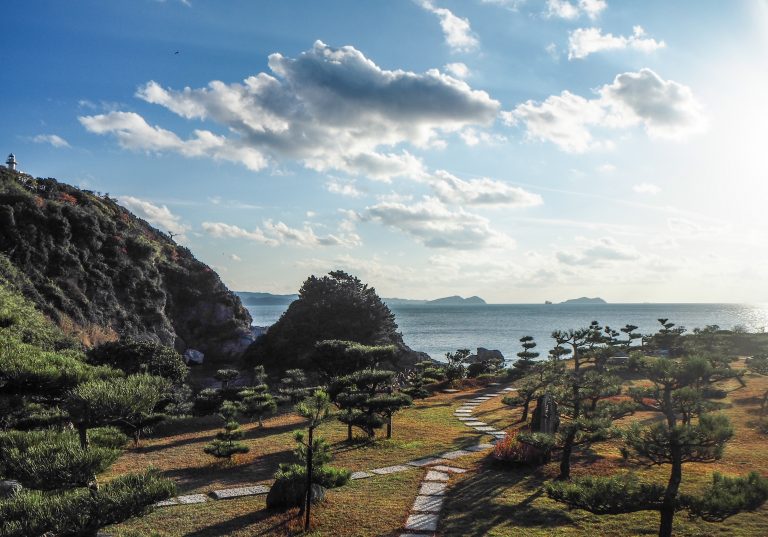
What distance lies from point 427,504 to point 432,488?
1217 millimetres

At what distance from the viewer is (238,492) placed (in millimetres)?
11906

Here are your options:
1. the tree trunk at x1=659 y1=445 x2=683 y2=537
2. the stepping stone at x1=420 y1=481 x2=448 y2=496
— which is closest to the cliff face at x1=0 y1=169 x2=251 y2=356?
the stepping stone at x1=420 y1=481 x2=448 y2=496

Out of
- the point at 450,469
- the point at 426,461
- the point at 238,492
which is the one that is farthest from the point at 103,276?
the point at 450,469

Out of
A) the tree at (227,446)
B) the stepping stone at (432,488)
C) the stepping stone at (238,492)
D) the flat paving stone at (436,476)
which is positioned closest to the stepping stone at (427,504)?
the stepping stone at (432,488)

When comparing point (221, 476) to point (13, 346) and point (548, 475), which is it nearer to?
point (13, 346)

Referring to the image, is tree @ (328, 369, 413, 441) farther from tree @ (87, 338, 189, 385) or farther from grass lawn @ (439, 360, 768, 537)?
tree @ (87, 338, 189, 385)

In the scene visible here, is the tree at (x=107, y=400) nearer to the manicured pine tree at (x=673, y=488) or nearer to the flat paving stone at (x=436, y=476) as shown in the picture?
the manicured pine tree at (x=673, y=488)

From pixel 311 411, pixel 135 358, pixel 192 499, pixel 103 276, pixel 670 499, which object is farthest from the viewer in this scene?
pixel 103 276

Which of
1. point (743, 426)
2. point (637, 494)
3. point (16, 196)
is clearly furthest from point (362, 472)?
point (16, 196)

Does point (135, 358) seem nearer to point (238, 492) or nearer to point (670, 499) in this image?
point (238, 492)

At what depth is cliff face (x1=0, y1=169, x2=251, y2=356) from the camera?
34.9 m

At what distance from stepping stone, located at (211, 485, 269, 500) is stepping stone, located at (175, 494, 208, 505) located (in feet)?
0.90

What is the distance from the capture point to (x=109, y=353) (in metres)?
21.3

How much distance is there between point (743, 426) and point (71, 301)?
1682 inches
